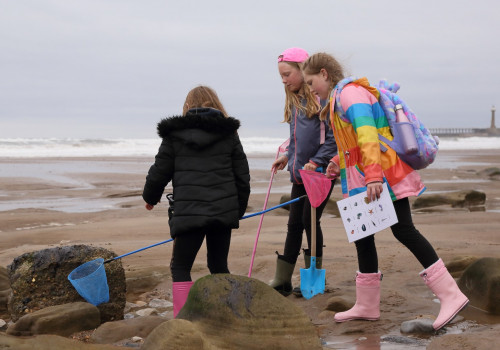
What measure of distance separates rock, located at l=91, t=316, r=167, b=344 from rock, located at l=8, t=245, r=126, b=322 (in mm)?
529

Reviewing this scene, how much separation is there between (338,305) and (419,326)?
2.68ft

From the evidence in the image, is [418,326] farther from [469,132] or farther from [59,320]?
[469,132]

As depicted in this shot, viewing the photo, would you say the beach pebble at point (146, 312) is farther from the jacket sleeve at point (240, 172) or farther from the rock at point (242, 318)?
the rock at point (242, 318)

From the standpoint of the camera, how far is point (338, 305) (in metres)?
4.68

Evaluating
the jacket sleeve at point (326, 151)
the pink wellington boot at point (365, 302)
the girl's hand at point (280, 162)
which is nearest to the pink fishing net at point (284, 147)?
the girl's hand at point (280, 162)

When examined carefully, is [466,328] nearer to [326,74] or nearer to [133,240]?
[326,74]

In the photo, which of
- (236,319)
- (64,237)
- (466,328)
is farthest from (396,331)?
(64,237)

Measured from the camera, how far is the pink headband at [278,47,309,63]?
16.7ft

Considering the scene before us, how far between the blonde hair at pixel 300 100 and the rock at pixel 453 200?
634 cm

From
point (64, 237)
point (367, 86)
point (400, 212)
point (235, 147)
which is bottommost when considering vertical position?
point (64, 237)

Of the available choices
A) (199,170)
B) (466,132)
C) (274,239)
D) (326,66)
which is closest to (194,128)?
(199,170)

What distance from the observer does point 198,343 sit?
3.11 meters

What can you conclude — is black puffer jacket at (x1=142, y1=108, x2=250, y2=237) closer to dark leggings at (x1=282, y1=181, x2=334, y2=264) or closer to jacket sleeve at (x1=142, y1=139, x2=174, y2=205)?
jacket sleeve at (x1=142, y1=139, x2=174, y2=205)

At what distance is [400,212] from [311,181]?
2.88 ft
